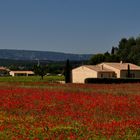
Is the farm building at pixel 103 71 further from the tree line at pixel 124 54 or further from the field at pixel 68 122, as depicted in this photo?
the field at pixel 68 122

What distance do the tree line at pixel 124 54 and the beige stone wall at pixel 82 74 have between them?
1472 inches

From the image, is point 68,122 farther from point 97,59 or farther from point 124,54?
point 124,54

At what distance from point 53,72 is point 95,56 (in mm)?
41813

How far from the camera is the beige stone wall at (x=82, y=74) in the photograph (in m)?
100

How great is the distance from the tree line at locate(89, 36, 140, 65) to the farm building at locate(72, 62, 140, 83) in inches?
1245

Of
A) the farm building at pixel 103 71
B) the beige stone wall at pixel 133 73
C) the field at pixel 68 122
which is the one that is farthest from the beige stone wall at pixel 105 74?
the field at pixel 68 122

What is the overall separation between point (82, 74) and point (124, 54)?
6012 centimetres

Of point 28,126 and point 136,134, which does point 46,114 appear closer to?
point 28,126

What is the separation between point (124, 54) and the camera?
523ft

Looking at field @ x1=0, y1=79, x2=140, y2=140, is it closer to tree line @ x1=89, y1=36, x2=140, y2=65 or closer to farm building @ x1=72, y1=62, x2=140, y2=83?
farm building @ x1=72, y1=62, x2=140, y2=83

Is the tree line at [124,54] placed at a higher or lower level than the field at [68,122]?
higher

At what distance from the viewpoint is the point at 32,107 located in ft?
82.5

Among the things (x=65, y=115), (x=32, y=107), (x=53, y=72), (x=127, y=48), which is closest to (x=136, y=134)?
(x=65, y=115)

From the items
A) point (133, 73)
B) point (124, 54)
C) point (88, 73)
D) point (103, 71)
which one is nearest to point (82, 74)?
point (88, 73)
